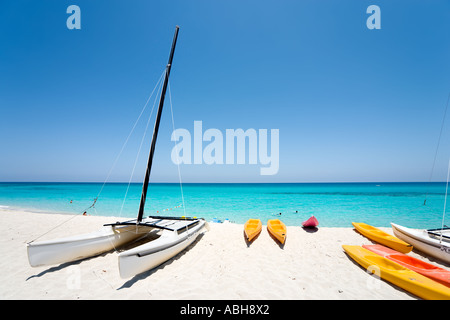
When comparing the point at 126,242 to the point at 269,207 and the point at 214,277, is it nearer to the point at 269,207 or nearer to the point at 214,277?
the point at 214,277

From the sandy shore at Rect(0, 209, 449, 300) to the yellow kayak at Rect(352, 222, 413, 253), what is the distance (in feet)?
7.03

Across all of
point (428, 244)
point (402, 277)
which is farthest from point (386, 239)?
point (402, 277)

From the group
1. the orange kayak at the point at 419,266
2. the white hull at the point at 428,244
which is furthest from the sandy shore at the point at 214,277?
the white hull at the point at 428,244

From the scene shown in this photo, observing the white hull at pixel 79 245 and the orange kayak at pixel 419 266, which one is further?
the white hull at pixel 79 245

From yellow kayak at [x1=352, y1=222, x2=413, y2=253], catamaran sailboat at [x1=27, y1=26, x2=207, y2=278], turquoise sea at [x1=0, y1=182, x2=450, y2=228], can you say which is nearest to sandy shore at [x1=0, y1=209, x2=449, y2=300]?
catamaran sailboat at [x1=27, y1=26, x2=207, y2=278]

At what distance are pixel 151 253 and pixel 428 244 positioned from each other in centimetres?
921

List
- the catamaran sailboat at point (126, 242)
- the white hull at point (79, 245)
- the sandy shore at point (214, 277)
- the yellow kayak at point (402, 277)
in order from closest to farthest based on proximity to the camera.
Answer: the yellow kayak at point (402, 277) < the sandy shore at point (214, 277) < the catamaran sailboat at point (126, 242) < the white hull at point (79, 245)

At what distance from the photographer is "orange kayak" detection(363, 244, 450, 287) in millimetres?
3883

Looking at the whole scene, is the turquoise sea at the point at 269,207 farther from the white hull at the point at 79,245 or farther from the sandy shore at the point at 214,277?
the sandy shore at the point at 214,277

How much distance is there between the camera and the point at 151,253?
4336mm

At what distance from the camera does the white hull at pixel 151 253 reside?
3740mm

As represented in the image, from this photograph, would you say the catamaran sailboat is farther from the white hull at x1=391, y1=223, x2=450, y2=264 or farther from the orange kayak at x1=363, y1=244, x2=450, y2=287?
the white hull at x1=391, y1=223, x2=450, y2=264

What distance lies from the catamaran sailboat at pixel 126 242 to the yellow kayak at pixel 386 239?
7.62m
